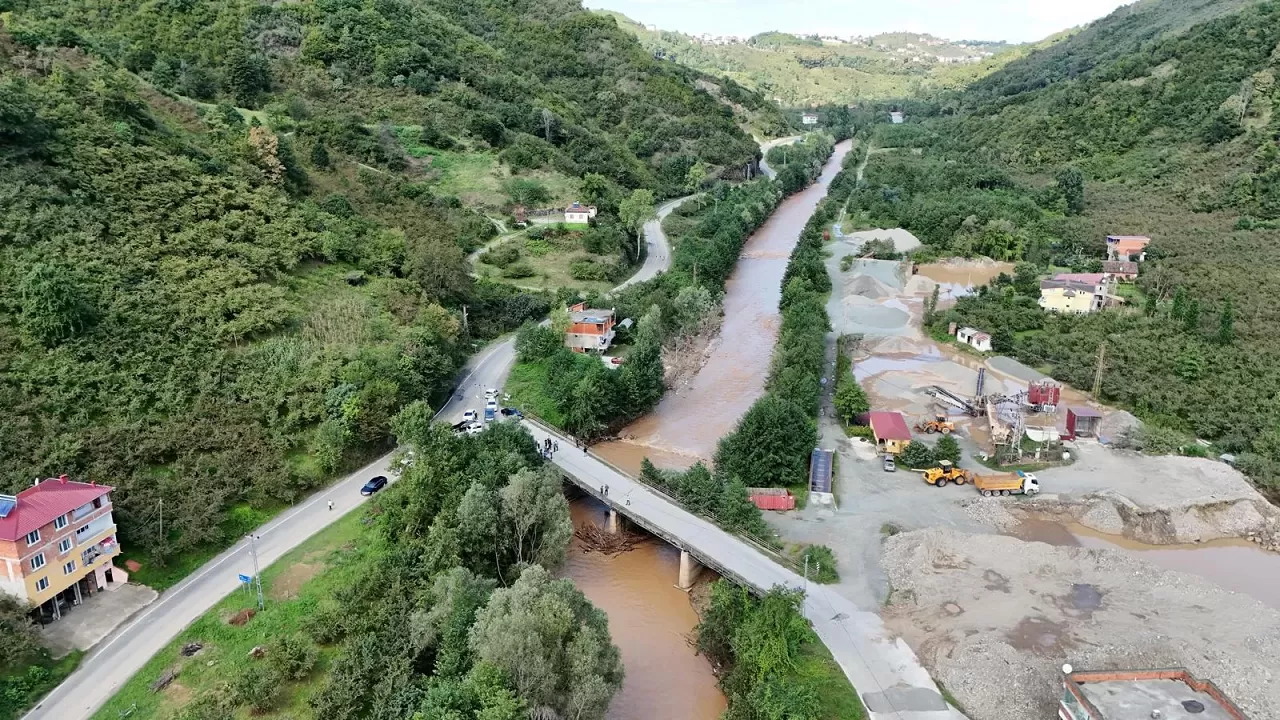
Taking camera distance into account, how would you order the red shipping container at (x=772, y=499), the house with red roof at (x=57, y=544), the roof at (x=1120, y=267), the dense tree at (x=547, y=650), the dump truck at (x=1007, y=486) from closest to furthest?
1. the dense tree at (x=547, y=650)
2. the house with red roof at (x=57, y=544)
3. the red shipping container at (x=772, y=499)
4. the dump truck at (x=1007, y=486)
5. the roof at (x=1120, y=267)

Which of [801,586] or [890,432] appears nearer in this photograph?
[801,586]

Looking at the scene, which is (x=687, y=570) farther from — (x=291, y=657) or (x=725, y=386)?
(x=725, y=386)

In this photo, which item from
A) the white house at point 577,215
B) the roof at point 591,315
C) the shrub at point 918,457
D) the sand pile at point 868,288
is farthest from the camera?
the white house at point 577,215

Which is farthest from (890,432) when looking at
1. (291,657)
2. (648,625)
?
(291,657)

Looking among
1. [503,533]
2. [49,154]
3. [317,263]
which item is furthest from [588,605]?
[49,154]

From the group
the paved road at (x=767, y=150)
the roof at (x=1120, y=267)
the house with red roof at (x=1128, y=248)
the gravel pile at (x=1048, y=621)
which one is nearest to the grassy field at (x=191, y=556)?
the gravel pile at (x=1048, y=621)

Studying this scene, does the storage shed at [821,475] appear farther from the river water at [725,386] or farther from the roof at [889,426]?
the river water at [725,386]

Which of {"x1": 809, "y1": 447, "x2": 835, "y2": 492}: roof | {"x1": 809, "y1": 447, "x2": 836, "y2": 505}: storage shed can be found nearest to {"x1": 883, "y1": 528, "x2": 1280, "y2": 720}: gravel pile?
{"x1": 809, "y1": 447, "x2": 836, "y2": 505}: storage shed
